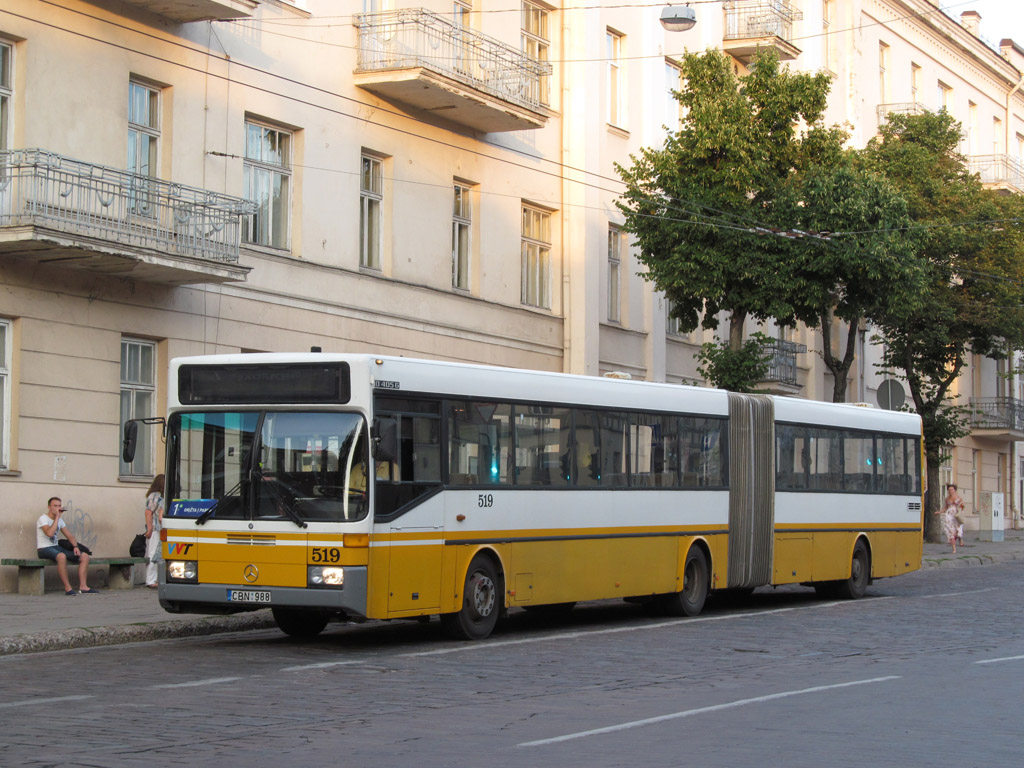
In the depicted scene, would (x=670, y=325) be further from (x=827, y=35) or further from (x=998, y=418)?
(x=998, y=418)

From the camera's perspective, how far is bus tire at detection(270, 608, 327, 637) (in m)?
15.5

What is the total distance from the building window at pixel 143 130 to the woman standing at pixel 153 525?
3.83 metres

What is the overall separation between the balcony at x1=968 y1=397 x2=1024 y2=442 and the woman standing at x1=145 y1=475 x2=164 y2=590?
3853 centimetres

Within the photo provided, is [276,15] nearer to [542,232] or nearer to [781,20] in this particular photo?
[542,232]

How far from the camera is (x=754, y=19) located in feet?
120

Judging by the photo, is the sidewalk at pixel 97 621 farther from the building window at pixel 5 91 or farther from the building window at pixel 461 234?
the building window at pixel 461 234

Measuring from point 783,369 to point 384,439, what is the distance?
26.9 m

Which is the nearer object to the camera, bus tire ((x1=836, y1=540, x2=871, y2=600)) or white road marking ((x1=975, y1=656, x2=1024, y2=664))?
white road marking ((x1=975, y1=656, x2=1024, y2=664))

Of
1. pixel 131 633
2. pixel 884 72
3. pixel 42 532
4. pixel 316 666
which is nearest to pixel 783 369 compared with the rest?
pixel 884 72

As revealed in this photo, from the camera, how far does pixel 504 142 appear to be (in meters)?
29.5

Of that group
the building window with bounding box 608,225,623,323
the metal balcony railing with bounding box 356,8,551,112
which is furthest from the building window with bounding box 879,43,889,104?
the metal balcony railing with bounding box 356,8,551,112

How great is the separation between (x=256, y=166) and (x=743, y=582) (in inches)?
394

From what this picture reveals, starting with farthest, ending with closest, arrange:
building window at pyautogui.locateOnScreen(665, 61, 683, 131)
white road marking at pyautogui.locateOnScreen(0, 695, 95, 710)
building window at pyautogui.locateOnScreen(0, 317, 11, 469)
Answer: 1. building window at pyautogui.locateOnScreen(665, 61, 683, 131)
2. building window at pyautogui.locateOnScreen(0, 317, 11, 469)
3. white road marking at pyautogui.locateOnScreen(0, 695, 95, 710)

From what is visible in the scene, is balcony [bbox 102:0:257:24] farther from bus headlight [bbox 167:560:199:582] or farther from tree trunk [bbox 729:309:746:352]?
tree trunk [bbox 729:309:746:352]
